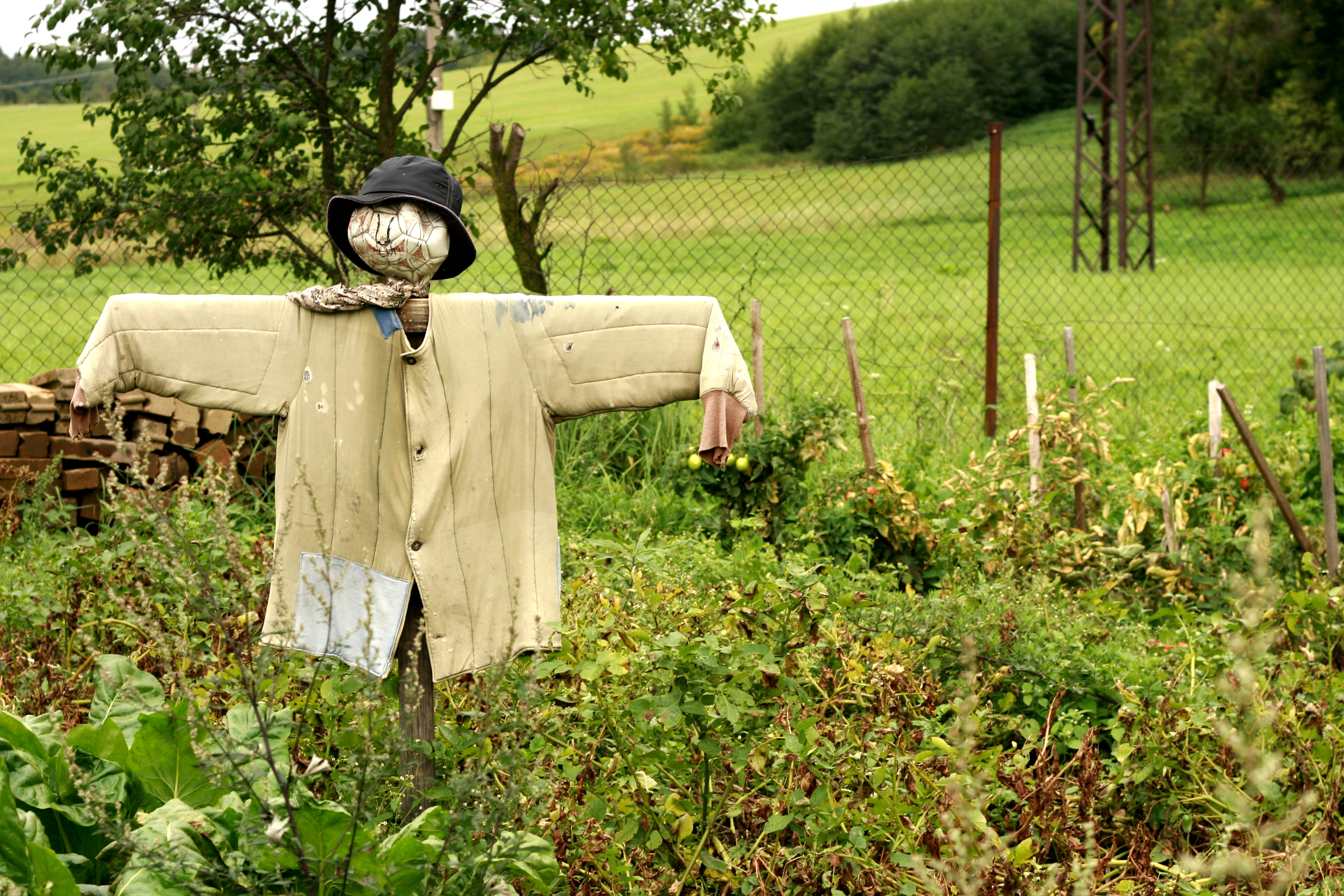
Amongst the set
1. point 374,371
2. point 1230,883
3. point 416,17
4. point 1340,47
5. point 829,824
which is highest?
point 1340,47

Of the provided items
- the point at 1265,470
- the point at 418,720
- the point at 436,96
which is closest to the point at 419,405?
the point at 418,720

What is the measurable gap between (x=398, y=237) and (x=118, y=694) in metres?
1.14

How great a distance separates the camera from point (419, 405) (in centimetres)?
227

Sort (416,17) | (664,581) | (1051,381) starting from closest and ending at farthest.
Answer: (664,581) < (1051,381) < (416,17)

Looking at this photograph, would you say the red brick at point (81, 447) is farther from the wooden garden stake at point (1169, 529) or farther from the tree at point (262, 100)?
the wooden garden stake at point (1169, 529)

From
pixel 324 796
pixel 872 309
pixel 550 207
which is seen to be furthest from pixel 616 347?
pixel 872 309

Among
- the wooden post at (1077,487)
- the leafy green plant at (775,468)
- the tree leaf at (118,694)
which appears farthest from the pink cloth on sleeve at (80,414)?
the wooden post at (1077,487)

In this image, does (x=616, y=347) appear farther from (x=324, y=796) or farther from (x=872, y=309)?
(x=872, y=309)

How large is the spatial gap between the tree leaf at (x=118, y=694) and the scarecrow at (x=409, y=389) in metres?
0.35

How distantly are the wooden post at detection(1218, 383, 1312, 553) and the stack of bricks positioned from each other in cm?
385

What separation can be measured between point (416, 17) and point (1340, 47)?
30.7m

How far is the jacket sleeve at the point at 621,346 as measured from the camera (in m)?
2.33

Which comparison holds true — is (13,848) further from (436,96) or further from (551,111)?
(551,111)

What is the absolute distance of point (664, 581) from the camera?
3615mm
